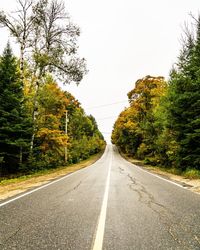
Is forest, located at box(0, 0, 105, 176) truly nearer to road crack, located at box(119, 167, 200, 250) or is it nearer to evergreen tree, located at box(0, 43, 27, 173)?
evergreen tree, located at box(0, 43, 27, 173)

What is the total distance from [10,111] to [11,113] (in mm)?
380

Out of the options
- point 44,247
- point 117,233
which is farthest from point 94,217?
point 44,247

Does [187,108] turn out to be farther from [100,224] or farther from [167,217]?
[100,224]

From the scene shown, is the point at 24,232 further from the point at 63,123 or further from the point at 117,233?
the point at 63,123

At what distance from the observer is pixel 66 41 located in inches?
893

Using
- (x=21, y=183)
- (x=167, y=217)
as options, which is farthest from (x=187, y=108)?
(x=167, y=217)

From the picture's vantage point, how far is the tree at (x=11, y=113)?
18.7m

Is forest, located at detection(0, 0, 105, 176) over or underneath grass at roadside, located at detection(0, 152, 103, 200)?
over

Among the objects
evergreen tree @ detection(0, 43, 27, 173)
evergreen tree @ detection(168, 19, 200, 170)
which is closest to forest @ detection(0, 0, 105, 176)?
evergreen tree @ detection(0, 43, 27, 173)

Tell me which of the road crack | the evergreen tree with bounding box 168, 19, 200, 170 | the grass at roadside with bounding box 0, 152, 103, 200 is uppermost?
the evergreen tree with bounding box 168, 19, 200, 170

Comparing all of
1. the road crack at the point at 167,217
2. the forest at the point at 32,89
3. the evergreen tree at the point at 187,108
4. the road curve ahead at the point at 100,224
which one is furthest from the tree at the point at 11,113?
the road crack at the point at 167,217

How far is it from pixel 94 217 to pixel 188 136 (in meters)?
13.1

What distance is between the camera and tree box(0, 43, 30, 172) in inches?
736

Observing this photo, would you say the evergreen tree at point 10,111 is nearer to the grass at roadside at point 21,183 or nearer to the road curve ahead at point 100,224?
the grass at roadside at point 21,183
